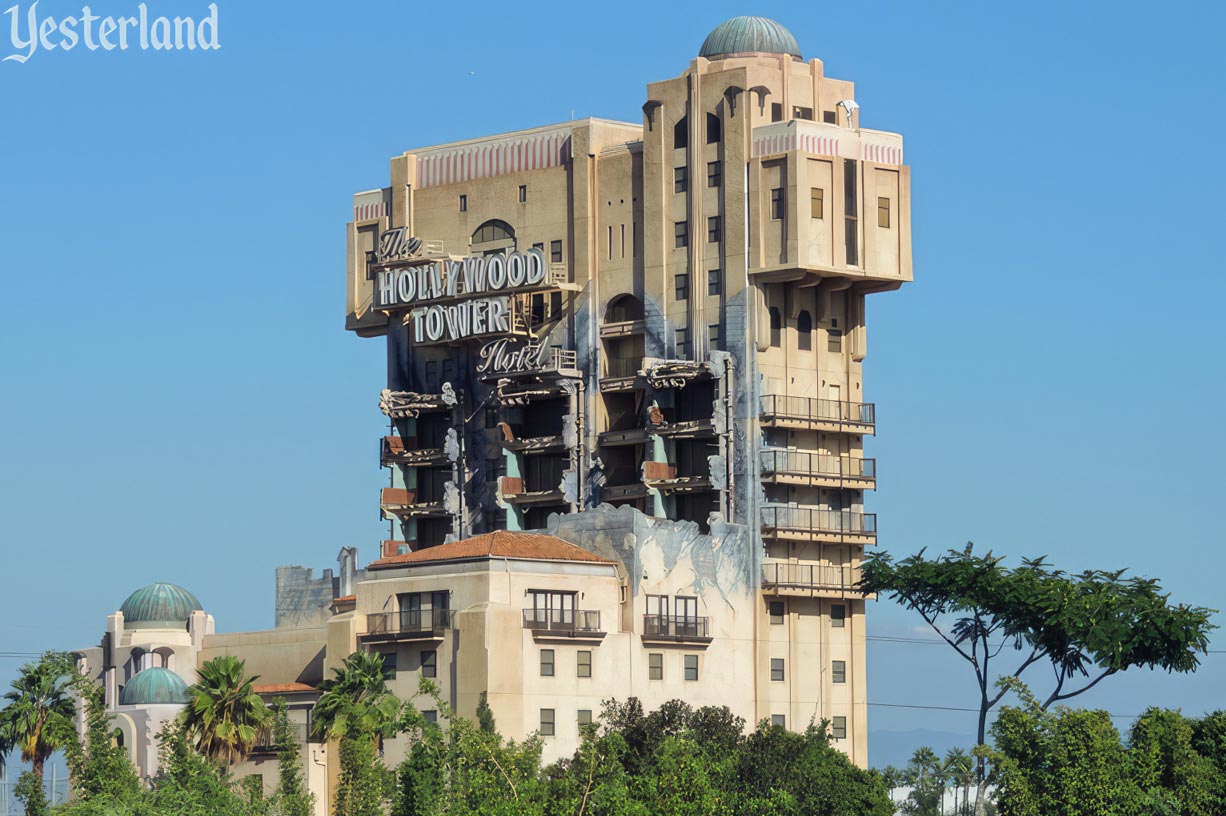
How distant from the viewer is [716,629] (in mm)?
180625

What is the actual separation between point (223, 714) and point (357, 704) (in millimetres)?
8766

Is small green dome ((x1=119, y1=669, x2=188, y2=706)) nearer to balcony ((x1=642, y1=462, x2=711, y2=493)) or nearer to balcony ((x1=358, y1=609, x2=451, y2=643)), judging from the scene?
balcony ((x1=358, y1=609, x2=451, y2=643))

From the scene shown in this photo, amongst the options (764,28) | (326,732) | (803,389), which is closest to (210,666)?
(326,732)

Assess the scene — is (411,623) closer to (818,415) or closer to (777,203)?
(818,415)

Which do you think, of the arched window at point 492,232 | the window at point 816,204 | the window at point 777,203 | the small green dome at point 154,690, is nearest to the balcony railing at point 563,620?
the small green dome at point 154,690

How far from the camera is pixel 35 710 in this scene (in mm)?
181625

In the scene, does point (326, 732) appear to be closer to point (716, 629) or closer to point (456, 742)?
point (456, 742)

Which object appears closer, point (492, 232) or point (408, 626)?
point (408, 626)

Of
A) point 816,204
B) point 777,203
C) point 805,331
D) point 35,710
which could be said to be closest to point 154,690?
point 35,710

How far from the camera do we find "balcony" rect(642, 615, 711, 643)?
6998 inches

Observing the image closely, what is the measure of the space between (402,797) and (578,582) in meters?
23.1

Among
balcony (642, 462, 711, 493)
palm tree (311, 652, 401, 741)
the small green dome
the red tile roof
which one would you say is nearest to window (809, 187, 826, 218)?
balcony (642, 462, 711, 493)

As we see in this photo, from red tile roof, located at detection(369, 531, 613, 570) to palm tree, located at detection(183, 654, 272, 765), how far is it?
513 inches

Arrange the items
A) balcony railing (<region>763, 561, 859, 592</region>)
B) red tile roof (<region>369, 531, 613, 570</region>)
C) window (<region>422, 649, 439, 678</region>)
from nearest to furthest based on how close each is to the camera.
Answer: window (<region>422, 649, 439, 678</region>), red tile roof (<region>369, 531, 613, 570</region>), balcony railing (<region>763, 561, 859, 592</region>)
